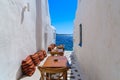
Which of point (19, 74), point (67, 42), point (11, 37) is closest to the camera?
point (11, 37)

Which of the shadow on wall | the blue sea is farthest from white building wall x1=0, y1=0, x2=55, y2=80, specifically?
the blue sea

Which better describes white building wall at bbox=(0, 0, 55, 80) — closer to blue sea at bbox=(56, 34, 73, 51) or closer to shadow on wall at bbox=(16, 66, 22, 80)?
shadow on wall at bbox=(16, 66, 22, 80)

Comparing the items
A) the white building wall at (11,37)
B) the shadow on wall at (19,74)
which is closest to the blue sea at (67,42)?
the shadow on wall at (19,74)

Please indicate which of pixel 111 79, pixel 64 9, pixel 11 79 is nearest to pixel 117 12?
pixel 111 79

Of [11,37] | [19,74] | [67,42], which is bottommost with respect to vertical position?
[19,74]

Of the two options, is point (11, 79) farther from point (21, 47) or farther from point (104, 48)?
point (104, 48)

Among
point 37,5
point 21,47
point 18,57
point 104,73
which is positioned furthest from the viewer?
point 37,5

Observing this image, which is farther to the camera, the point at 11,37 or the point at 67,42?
the point at 67,42

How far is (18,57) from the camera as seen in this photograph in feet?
15.3

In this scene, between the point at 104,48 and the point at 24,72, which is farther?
the point at 24,72

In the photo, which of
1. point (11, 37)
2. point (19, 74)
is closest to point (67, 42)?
point (19, 74)

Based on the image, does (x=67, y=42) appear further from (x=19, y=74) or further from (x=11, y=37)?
(x=11, y=37)

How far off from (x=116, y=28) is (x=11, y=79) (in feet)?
10.4

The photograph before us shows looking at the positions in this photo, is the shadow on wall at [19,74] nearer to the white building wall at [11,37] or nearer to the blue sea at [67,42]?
the white building wall at [11,37]
